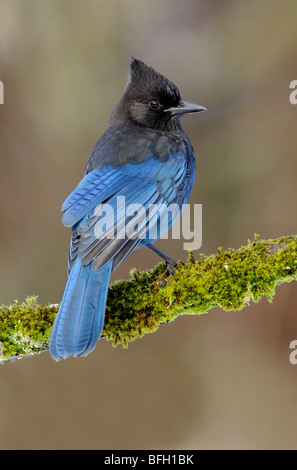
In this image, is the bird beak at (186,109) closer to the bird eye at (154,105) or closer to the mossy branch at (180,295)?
the bird eye at (154,105)

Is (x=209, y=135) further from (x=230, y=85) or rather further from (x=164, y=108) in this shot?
(x=164, y=108)

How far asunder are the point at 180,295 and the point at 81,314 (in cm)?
53

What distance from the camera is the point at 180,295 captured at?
3.52 meters

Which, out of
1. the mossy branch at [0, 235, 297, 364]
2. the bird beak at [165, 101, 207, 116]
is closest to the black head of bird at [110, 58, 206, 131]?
the bird beak at [165, 101, 207, 116]

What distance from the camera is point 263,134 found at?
728 centimetres

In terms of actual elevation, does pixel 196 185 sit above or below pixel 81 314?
above

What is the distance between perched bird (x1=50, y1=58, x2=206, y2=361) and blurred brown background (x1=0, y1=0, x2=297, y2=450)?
7.16 ft

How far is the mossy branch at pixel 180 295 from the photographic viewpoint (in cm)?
344

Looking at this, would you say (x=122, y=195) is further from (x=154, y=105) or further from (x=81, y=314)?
(x=154, y=105)

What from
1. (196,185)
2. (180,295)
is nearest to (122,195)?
(180,295)

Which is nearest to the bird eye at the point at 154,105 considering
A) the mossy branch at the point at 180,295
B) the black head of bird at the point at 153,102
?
the black head of bird at the point at 153,102

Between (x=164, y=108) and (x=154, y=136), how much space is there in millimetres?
317

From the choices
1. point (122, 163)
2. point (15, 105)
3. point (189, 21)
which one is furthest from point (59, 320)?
point (189, 21)

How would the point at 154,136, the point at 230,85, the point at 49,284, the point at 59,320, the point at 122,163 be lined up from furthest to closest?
1. the point at 230,85
2. the point at 49,284
3. the point at 154,136
4. the point at 122,163
5. the point at 59,320
